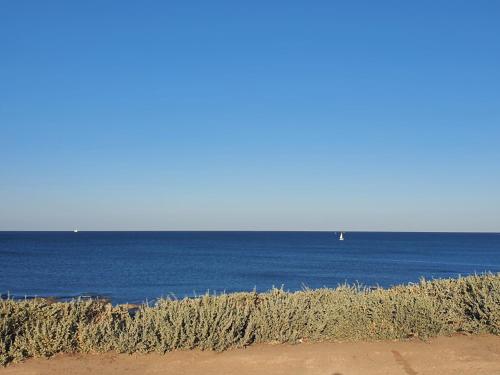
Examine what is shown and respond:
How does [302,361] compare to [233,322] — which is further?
[233,322]

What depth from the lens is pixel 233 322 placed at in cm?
902

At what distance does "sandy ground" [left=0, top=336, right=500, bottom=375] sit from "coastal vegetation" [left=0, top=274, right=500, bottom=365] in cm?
21

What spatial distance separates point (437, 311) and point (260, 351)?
11.2 ft

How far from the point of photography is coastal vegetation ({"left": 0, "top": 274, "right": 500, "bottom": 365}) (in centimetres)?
821

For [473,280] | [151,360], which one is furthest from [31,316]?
[473,280]

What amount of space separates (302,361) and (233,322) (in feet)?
5.08

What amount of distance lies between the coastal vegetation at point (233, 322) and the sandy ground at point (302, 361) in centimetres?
21

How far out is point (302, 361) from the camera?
7934 mm

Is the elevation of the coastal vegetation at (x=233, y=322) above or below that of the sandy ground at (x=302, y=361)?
above

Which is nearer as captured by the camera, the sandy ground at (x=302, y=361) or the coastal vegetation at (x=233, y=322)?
the sandy ground at (x=302, y=361)

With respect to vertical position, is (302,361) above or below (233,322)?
below

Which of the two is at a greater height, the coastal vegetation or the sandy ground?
the coastal vegetation

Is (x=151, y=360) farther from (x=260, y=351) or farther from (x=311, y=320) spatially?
(x=311, y=320)

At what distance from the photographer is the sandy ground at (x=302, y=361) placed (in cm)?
753
